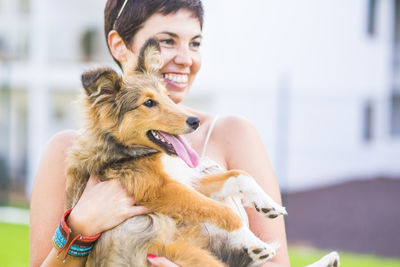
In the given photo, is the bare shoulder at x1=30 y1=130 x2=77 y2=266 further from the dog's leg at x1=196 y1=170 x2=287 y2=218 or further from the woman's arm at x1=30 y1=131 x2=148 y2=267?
the dog's leg at x1=196 y1=170 x2=287 y2=218

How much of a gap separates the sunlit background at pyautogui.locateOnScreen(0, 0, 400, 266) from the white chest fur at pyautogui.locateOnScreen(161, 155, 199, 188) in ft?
37.0

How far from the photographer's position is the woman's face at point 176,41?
3131 mm

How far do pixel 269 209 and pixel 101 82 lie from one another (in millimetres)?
1204

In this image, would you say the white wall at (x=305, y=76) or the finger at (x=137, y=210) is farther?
the white wall at (x=305, y=76)

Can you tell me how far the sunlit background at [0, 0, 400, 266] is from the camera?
1653 cm

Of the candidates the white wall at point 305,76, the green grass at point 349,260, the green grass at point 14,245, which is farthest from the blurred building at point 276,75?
the green grass at point 349,260

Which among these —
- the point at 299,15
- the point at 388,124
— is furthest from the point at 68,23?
the point at 388,124

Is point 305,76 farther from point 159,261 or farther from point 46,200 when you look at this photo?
point 159,261

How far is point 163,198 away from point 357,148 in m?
17.2

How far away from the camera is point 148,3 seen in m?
3.13

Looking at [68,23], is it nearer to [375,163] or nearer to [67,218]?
[375,163]

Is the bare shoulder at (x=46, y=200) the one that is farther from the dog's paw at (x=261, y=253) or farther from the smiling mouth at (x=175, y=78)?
the dog's paw at (x=261, y=253)

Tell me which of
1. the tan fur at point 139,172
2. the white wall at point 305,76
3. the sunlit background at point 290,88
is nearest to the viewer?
the tan fur at point 139,172

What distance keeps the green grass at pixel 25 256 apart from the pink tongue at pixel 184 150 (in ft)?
21.6
